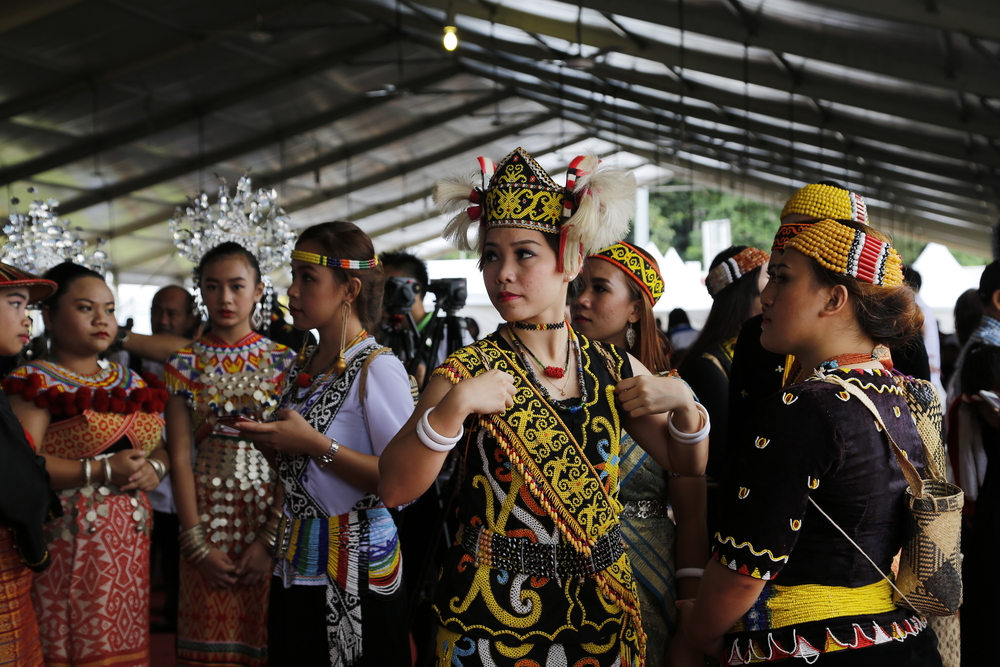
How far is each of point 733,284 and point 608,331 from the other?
475 mm

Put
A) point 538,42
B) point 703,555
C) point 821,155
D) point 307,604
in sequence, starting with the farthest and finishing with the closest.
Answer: point 821,155 < point 538,42 < point 307,604 < point 703,555

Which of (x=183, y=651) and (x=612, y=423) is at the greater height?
(x=612, y=423)

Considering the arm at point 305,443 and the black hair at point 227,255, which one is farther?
the black hair at point 227,255

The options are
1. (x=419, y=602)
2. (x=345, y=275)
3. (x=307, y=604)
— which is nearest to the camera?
(x=307, y=604)

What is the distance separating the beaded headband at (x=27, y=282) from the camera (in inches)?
91.6

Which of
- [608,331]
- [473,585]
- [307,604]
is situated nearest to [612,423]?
[473,585]

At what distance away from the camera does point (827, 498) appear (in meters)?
1.34

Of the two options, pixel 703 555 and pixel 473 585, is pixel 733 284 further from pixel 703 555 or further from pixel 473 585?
pixel 473 585

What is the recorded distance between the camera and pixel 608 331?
2393 mm

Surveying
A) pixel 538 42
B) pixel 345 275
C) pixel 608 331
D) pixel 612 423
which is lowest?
pixel 612 423

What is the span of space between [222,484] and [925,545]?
6.75ft

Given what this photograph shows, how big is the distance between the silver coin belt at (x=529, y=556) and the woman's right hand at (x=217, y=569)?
52.8 inches

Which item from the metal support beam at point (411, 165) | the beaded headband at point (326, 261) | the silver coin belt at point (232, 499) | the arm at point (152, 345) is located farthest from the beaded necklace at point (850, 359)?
the metal support beam at point (411, 165)

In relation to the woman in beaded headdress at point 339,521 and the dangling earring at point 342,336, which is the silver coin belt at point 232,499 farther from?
the dangling earring at point 342,336
